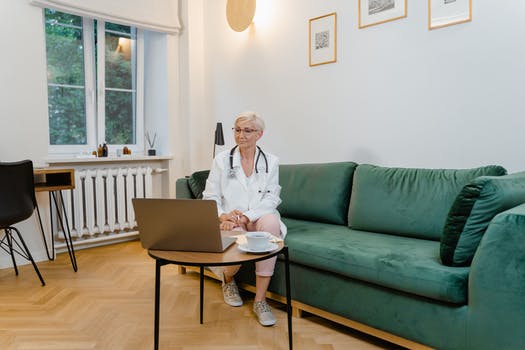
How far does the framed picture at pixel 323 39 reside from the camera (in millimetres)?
3039

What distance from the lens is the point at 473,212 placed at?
1580 mm

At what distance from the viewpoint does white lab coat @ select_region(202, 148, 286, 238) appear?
93.6 inches

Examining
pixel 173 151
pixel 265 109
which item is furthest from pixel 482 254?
pixel 173 151

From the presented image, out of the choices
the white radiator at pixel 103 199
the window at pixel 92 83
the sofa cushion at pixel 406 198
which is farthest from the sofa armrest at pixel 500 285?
the window at pixel 92 83

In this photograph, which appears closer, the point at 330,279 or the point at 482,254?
the point at 482,254

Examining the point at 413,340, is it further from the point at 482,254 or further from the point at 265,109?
the point at 265,109

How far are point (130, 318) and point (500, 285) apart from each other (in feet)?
5.82

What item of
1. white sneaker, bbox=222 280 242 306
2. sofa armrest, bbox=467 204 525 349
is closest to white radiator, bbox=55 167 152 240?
white sneaker, bbox=222 280 242 306

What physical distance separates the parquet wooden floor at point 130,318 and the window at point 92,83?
137 cm

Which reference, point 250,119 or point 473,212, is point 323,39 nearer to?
point 250,119

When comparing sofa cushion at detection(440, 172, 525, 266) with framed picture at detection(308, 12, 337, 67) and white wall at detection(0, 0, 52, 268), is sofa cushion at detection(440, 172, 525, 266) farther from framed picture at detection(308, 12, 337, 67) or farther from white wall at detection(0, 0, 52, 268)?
white wall at detection(0, 0, 52, 268)

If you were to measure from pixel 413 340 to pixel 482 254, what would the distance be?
50cm

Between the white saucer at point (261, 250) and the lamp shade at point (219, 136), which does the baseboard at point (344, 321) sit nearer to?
the white saucer at point (261, 250)

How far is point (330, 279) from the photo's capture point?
2.03 m
